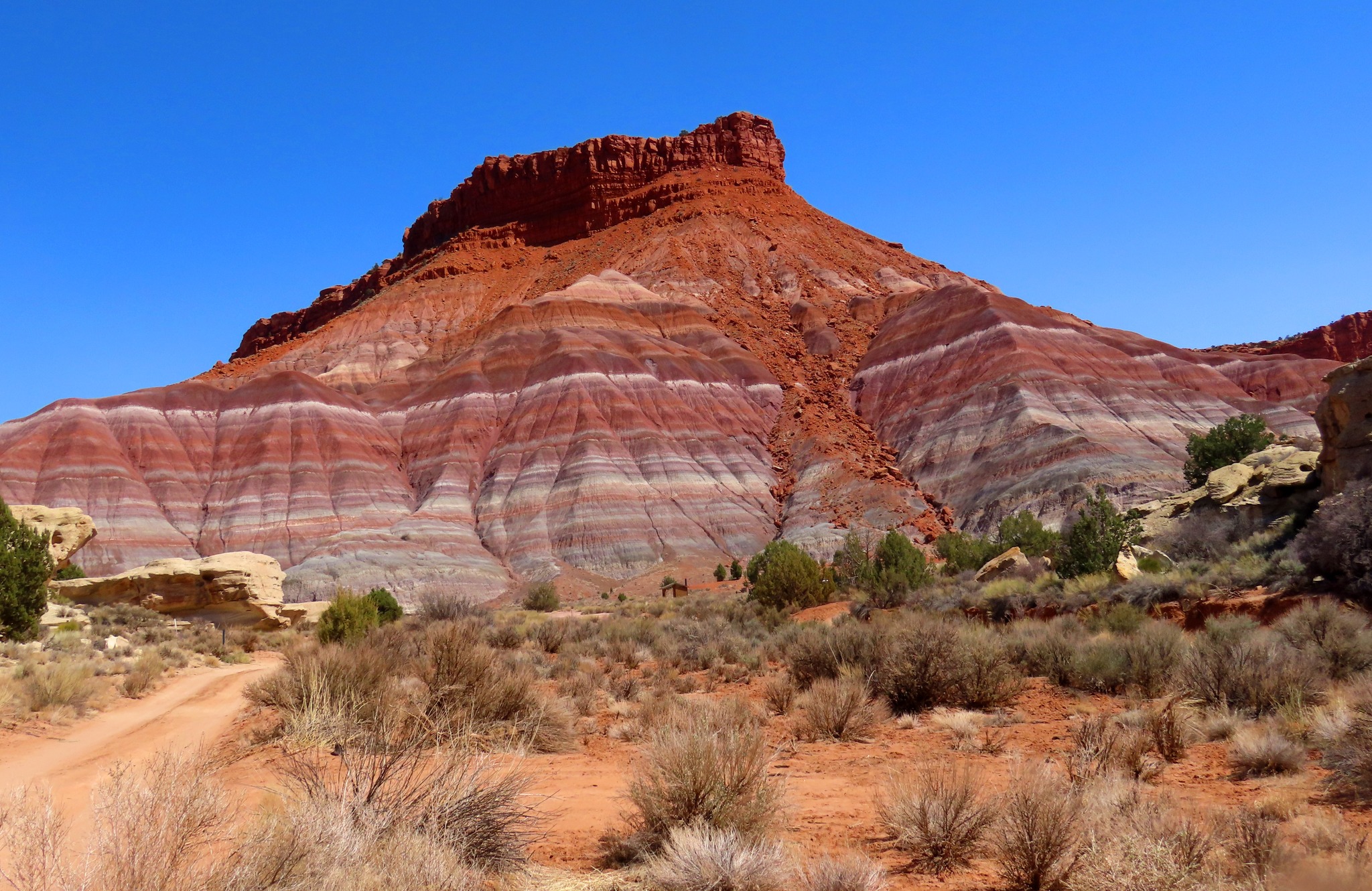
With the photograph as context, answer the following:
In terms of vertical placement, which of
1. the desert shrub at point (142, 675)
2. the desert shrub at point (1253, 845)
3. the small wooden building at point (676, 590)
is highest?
the desert shrub at point (1253, 845)

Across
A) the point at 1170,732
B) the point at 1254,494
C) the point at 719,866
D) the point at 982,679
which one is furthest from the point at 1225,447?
the point at 719,866

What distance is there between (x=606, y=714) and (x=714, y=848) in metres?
7.51

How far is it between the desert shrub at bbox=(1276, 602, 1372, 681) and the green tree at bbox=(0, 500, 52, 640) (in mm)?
25948

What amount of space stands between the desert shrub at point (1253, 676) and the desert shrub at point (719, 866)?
724 cm

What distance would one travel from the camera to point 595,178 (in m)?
111

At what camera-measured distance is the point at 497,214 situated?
116m

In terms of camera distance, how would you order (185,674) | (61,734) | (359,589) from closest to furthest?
(61,734) < (185,674) < (359,589)

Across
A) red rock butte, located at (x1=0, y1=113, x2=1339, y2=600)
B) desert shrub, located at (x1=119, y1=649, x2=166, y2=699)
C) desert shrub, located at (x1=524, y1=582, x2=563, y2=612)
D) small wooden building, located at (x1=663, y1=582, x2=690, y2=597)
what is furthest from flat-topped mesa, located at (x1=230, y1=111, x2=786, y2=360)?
desert shrub, located at (x1=119, y1=649, x2=166, y2=699)

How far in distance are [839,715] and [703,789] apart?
4677 millimetres

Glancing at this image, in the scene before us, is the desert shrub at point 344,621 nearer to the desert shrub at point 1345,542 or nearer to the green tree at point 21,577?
the green tree at point 21,577

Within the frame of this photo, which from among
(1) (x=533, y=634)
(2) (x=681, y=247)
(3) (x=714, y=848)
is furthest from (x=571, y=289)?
(3) (x=714, y=848)

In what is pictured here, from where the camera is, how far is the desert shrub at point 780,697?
12.2 meters

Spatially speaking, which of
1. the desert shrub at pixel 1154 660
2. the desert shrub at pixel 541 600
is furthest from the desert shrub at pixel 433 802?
the desert shrub at pixel 541 600

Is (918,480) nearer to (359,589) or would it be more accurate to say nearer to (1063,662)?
(359,589)
